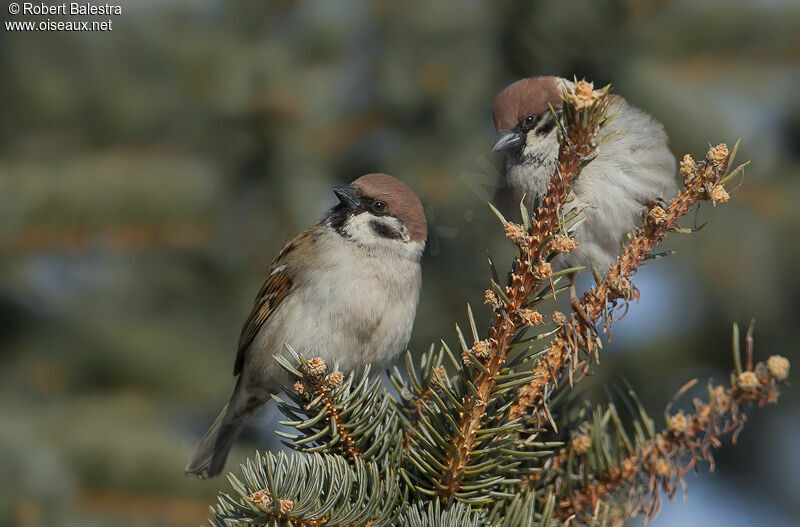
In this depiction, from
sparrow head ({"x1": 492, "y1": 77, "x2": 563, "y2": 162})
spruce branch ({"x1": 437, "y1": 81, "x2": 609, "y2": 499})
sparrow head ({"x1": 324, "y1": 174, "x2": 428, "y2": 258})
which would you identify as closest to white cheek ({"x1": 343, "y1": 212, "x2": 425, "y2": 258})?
sparrow head ({"x1": 324, "y1": 174, "x2": 428, "y2": 258})

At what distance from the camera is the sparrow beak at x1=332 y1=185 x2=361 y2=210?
2811 millimetres

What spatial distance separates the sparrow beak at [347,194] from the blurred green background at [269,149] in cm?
13

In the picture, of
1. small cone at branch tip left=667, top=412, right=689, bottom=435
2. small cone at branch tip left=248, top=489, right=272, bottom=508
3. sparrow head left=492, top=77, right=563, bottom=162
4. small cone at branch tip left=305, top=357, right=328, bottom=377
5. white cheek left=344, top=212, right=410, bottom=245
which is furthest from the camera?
white cheek left=344, top=212, right=410, bottom=245

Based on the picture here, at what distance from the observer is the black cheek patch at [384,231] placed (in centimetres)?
301

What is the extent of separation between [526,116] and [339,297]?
0.95 m

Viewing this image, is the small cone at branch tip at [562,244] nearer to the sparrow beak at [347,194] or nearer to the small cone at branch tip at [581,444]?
the small cone at branch tip at [581,444]

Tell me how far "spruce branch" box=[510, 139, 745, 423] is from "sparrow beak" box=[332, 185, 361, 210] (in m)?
1.35

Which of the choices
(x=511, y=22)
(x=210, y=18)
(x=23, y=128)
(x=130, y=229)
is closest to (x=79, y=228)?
(x=130, y=229)

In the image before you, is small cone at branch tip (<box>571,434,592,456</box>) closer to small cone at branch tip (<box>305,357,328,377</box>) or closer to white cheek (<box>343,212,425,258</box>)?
small cone at branch tip (<box>305,357,328,377</box>)

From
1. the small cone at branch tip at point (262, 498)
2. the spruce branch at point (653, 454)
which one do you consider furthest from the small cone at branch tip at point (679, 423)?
the small cone at branch tip at point (262, 498)

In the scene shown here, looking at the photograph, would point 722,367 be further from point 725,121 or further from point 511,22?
point 511,22

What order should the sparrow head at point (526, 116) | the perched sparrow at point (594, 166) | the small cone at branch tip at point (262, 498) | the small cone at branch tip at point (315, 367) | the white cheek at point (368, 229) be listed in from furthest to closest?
the white cheek at point (368, 229) → the sparrow head at point (526, 116) → the perched sparrow at point (594, 166) → the small cone at branch tip at point (315, 367) → the small cone at branch tip at point (262, 498)

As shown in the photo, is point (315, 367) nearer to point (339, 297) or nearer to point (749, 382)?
point (749, 382)

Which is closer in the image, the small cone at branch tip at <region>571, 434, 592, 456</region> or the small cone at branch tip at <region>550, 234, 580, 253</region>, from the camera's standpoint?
the small cone at branch tip at <region>550, 234, 580, 253</region>
